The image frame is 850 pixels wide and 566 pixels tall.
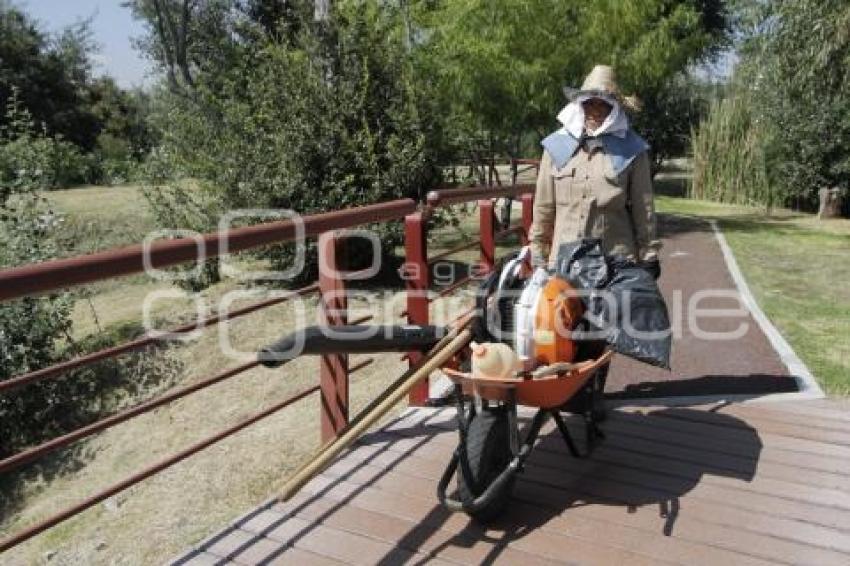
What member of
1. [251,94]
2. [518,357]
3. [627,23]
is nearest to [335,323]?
[518,357]

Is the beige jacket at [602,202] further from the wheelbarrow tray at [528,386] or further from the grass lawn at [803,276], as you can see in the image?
the grass lawn at [803,276]

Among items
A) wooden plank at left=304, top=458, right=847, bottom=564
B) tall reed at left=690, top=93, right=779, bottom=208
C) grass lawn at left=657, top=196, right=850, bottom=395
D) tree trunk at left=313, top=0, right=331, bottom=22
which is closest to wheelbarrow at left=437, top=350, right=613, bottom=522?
wooden plank at left=304, top=458, right=847, bottom=564

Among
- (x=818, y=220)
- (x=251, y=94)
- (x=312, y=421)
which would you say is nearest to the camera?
(x=312, y=421)

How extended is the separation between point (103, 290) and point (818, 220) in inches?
599

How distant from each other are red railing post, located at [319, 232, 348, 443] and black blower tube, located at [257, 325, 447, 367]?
82cm

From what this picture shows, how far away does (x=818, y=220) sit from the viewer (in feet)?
60.2

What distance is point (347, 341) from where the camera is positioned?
10.1 ft

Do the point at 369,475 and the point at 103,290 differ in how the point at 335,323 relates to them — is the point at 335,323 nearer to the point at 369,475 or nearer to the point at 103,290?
the point at 369,475

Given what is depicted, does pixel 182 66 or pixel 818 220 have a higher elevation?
pixel 182 66

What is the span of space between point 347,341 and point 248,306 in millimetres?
1534

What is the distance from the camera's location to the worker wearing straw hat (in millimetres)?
4102

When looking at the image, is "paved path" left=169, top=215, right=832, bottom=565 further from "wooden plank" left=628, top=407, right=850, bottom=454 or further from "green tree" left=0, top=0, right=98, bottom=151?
"green tree" left=0, top=0, right=98, bottom=151

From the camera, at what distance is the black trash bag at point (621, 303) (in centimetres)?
355

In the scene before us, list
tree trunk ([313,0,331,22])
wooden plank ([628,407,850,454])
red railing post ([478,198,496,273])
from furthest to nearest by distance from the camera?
tree trunk ([313,0,331,22]), red railing post ([478,198,496,273]), wooden plank ([628,407,850,454])
